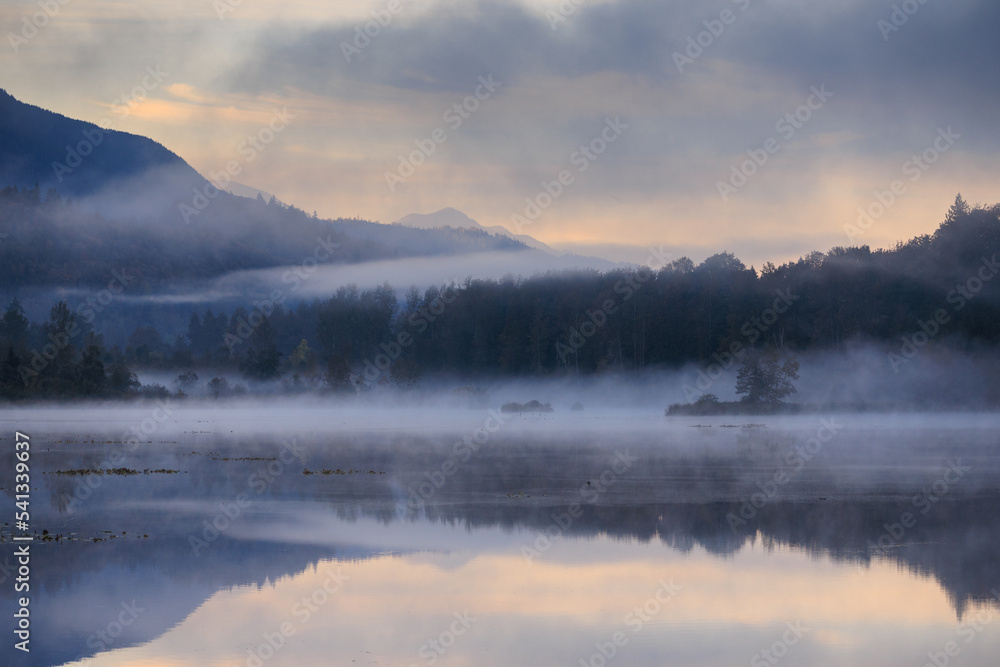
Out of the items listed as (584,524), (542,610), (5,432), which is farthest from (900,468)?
(5,432)

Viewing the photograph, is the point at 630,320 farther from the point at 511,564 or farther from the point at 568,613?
the point at 568,613

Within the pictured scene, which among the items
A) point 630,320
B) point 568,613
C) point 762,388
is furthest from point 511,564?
point 630,320

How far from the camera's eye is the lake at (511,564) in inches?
503

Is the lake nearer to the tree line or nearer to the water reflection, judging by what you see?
the water reflection

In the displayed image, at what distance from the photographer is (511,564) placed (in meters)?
17.6

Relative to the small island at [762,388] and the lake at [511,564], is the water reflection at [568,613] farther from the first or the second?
the small island at [762,388]

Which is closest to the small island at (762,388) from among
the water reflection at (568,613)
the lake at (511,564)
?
the lake at (511,564)

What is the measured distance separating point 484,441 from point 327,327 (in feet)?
308

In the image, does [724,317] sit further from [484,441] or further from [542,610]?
[542,610]

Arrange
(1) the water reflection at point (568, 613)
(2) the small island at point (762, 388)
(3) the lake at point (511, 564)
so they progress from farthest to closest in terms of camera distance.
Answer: (2) the small island at point (762, 388) < (3) the lake at point (511, 564) < (1) the water reflection at point (568, 613)

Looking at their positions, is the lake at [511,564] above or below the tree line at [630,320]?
below

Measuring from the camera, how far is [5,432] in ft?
183

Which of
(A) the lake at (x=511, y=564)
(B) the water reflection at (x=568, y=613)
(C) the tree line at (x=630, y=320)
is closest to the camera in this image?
(B) the water reflection at (x=568, y=613)

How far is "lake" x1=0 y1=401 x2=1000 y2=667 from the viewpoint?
1277 centimetres
